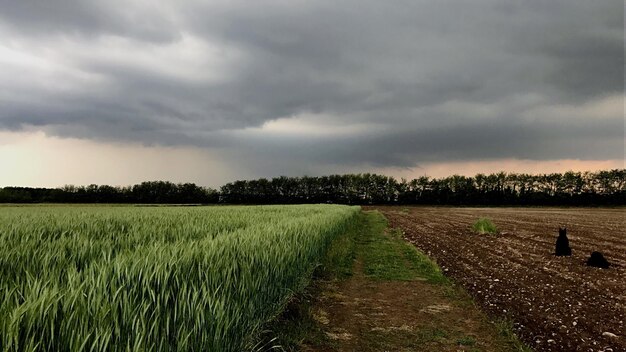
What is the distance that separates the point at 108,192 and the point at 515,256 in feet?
343

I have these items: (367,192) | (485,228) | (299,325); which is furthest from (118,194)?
(299,325)

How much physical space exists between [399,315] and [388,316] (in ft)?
0.77

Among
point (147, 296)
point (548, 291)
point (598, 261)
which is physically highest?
point (147, 296)

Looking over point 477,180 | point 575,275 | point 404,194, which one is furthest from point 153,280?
point 477,180

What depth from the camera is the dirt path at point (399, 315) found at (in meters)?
5.68

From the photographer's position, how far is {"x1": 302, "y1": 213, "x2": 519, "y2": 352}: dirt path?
5.68 meters

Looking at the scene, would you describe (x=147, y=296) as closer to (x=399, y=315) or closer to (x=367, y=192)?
(x=399, y=315)

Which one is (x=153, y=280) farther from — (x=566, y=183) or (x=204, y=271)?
(x=566, y=183)

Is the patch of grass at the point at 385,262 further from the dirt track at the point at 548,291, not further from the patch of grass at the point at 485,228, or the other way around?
the patch of grass at the point at 485,228

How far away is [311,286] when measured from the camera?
8898mm

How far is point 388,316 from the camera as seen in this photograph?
22.9 feet

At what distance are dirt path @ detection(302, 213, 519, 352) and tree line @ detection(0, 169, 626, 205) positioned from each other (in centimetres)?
9860

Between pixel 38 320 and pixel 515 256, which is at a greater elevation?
pixel 38 320

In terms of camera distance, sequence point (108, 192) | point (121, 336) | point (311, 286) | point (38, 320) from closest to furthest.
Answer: point (38, 320) → point (121, 336) → point (311, 286) → point (108, 192)
